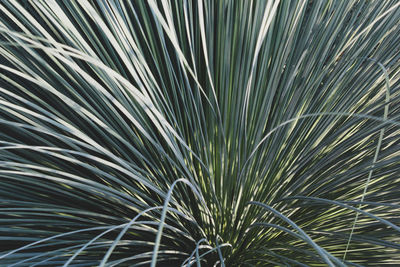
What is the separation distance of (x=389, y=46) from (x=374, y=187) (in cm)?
34

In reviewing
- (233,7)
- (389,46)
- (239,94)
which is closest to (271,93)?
(239,94)

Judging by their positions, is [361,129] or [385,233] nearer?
[385,233]

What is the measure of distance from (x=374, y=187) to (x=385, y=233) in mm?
114

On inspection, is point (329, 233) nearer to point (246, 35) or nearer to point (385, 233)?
point (385, 233)

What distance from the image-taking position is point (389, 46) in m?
0.97

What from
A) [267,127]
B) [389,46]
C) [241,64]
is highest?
[389,46]

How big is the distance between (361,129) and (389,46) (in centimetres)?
21

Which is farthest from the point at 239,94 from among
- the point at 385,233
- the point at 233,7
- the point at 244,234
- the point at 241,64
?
the point at 385,233

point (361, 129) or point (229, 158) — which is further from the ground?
point (361, 129)

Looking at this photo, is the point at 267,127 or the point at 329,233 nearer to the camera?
the point at 329,233

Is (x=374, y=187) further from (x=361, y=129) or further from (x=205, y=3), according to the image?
(x=205, y=3)

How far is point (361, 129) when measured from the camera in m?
0.98

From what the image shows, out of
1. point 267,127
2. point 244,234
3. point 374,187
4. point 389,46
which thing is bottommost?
point 244,234

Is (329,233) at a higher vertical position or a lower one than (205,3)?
lower
